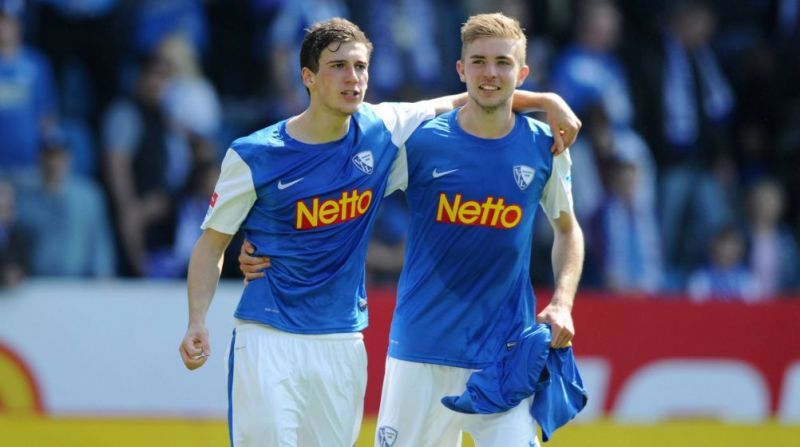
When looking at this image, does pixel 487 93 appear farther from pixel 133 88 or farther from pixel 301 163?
pixel 133 88

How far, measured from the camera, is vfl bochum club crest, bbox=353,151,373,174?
5773mm

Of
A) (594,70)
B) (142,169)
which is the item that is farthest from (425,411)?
(594,70)

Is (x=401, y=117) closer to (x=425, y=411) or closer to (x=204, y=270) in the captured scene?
(x=204, y=270)

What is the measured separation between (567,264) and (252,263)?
4.50ft

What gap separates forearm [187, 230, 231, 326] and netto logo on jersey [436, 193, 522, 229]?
990 millimetres

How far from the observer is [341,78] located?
5652mm

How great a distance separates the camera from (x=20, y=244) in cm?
986

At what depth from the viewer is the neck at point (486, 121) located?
19.3 feet

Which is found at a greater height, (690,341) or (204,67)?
(204,67)

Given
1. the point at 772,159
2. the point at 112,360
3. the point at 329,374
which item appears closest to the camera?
the point at 329,374

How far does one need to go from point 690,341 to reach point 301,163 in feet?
17.8

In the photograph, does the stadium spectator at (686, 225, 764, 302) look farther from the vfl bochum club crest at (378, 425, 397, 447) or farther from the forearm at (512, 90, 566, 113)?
the vfl bochum club crest at (378, 425, 397, 447)

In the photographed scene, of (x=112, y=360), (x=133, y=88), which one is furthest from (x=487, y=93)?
(x=133, y=88)

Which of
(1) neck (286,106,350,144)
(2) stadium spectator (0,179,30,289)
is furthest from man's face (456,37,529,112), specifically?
(2) stadium spectator (0,179,30,289)
